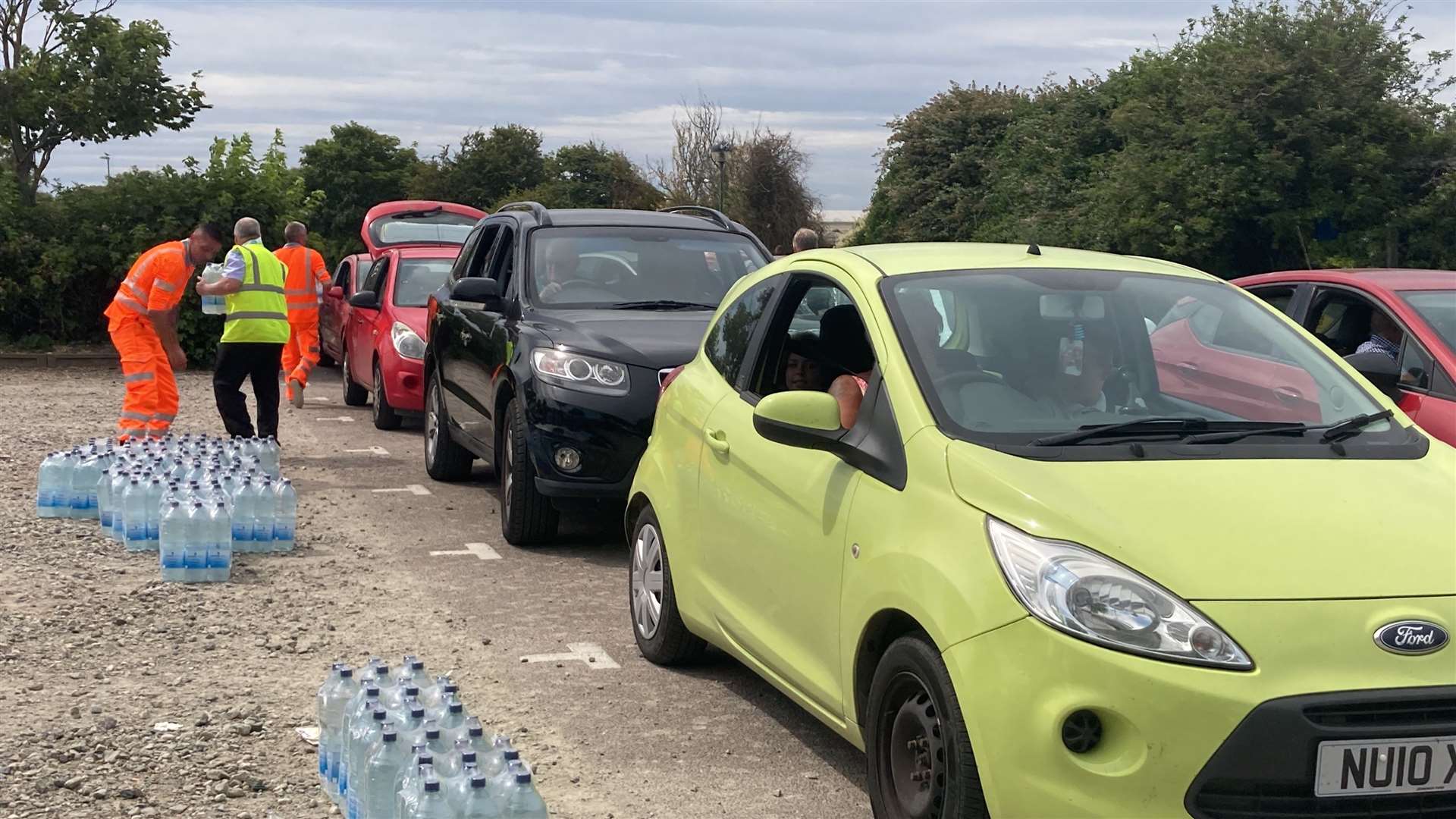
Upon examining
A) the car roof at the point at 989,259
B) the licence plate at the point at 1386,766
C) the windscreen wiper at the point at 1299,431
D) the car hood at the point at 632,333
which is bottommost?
the licence plate at the point at 1386,766

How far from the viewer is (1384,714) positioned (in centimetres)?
345

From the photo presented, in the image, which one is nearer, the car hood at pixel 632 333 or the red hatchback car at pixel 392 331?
the car hood at pixel 632 333

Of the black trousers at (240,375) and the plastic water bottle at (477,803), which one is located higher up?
the plastic water bottle at (477,803)

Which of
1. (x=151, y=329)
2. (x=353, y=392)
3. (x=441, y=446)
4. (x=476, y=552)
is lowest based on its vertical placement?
(x=353, y=392)

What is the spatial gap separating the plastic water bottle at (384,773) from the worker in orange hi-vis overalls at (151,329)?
8.14 metres

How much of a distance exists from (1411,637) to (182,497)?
6423 mm

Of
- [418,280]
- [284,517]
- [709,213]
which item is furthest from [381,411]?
[284,517]

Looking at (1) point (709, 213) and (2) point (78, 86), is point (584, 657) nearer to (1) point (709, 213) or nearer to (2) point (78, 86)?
(1) point (709, 213)

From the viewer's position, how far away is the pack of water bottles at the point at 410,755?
3975 millimetres

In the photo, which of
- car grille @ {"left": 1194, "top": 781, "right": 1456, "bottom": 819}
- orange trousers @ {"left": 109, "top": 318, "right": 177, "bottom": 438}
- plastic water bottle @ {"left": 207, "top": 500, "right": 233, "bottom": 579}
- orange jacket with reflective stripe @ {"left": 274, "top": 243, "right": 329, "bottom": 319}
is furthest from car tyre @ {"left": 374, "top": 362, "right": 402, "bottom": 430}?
car grille @ {"left": 1194, "top": 781, "right": 1456, "bottom": 819}

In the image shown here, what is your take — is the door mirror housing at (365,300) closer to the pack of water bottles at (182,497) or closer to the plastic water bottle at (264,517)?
A: the pack of water bottles at (182,497)

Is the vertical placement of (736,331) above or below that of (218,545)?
above

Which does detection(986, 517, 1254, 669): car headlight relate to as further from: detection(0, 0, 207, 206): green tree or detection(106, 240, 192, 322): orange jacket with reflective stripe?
detection(0, 0, 207, 206): green tree

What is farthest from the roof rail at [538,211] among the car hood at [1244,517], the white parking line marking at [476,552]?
the car hood at [1244,517]
